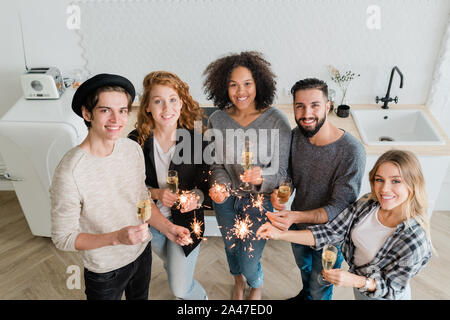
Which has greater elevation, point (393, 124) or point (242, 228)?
point (393, 124)

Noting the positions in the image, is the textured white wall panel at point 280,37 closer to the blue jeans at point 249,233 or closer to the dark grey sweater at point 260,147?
the dark grey sweater at point 260,147

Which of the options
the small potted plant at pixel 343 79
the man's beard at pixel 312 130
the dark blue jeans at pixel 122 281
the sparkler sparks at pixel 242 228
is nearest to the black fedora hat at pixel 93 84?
the dark blue jeans at pixel 122 281

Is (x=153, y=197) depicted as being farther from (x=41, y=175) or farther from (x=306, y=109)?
(x=41, y=175)

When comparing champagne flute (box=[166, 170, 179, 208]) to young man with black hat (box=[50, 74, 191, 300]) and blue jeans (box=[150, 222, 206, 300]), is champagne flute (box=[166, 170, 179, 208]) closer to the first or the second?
young man with black hat (box=[50, 74, 191, 300])

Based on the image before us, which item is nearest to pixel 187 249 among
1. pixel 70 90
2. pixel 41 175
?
pixel 41 175

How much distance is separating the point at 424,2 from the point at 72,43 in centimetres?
298

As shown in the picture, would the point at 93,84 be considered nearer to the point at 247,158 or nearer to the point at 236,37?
the point at 247,158

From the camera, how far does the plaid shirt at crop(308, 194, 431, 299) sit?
6.13ft

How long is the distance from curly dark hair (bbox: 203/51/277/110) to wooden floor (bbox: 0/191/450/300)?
1.44 m

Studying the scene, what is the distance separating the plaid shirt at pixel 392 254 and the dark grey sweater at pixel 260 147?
1.55 ft

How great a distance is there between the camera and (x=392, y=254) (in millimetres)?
1936

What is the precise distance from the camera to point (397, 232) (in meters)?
1.92

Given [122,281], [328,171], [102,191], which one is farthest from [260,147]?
[122,281]

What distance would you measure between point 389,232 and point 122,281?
144 cm
